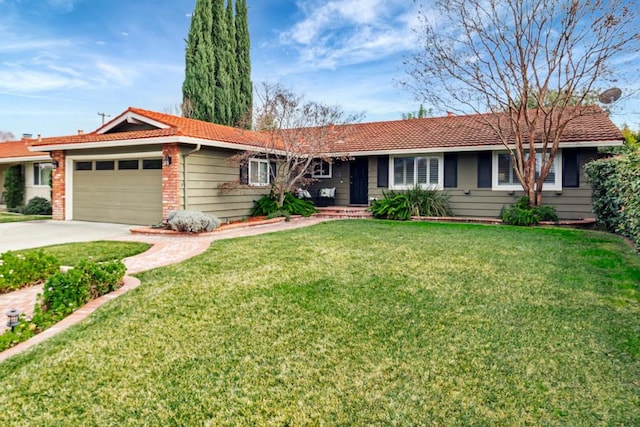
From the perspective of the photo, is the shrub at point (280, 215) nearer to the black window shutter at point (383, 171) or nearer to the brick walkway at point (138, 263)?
the brick walkway at point (138, 263)

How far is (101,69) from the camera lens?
1814 centimetres

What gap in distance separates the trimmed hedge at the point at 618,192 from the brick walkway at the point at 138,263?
272 inches

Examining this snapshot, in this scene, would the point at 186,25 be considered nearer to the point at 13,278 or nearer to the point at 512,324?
the point at 13,278

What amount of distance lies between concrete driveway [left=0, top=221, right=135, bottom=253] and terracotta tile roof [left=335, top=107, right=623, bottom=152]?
859cm

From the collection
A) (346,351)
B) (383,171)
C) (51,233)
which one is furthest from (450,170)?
(51,233)

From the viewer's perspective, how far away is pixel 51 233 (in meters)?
11.2

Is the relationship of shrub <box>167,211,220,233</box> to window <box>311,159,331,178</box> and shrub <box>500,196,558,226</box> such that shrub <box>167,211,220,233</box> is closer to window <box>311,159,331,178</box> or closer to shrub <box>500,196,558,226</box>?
window <box>311,159,331,178</box>

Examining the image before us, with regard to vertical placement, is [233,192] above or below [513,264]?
above

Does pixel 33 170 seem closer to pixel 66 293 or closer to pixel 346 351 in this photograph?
pixel 66 293

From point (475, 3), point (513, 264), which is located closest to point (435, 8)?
point (475, 3)

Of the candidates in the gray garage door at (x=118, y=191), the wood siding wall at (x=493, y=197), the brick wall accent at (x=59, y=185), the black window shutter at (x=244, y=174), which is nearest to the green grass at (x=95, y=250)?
the gray garage door at (x=118, y=191)

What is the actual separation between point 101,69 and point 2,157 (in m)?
7.26

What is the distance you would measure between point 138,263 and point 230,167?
22.5ft

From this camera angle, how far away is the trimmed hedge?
590cm
